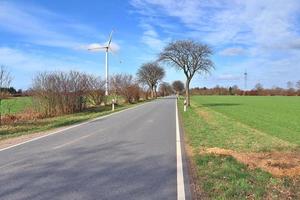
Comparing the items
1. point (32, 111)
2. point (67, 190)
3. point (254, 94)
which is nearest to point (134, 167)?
point (67, 190)

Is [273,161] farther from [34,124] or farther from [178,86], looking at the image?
[178,86]

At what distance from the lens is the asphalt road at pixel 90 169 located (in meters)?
6.56

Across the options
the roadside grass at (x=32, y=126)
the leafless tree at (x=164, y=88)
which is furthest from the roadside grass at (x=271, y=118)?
the leafless tree at (x=164, y=88)

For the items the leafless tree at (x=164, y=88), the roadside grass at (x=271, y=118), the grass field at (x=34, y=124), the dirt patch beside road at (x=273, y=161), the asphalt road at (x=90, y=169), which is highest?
the leafless tree at (x=164, y=88)

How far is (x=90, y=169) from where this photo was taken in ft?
28.0

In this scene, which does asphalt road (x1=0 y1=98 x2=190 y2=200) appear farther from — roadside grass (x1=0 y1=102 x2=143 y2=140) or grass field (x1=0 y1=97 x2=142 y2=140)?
grass field (x1=0 y1=97 x2=142 y2=140)

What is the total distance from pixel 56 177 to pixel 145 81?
349 feet

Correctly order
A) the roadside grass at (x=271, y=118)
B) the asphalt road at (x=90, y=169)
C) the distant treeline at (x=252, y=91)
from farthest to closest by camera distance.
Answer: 1. the distant treeline at (x=252, y=91)
2. the roadside grass at (x=271, y=118)
3. the asphalt road at (x=90, y=169)

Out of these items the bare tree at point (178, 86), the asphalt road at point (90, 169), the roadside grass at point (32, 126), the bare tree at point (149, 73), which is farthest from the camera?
the bare tree at point (178, 86)

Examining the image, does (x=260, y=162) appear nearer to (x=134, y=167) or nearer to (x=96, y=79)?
(x=134, y=167)

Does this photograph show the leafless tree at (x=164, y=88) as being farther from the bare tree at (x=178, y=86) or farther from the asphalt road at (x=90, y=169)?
Answer: the asphalt road at (x=90, y=169)

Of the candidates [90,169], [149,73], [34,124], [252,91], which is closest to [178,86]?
[252,91]

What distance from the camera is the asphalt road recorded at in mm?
6559

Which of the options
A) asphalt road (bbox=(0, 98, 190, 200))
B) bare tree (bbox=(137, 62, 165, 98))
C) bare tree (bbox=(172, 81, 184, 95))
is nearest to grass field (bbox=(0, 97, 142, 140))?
asphalt road (bbox=(0, 98, 190, 200))
